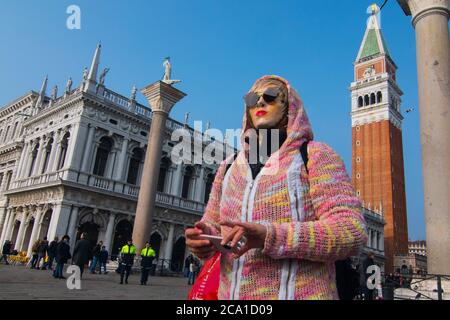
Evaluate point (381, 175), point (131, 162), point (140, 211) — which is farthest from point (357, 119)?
point (140, 211)

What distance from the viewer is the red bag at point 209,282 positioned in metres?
1.68

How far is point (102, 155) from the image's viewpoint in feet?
77.8

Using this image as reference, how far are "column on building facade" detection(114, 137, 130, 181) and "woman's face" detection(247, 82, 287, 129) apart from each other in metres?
23.2

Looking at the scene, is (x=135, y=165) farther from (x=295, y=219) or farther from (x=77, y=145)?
(x=295, y=219)

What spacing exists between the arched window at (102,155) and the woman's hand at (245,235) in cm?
2338

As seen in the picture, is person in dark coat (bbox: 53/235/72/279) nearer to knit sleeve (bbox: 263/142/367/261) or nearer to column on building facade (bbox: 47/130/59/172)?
Result: knit sleeve (bbox: 263/142/367/261)

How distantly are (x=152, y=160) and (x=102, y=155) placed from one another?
1081cm

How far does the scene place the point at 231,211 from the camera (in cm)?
171

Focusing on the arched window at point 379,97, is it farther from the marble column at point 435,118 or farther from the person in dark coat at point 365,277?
the marble column at point 435,118

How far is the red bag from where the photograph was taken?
1679mm

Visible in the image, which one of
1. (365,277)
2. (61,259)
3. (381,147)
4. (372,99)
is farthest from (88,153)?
(372,99)
